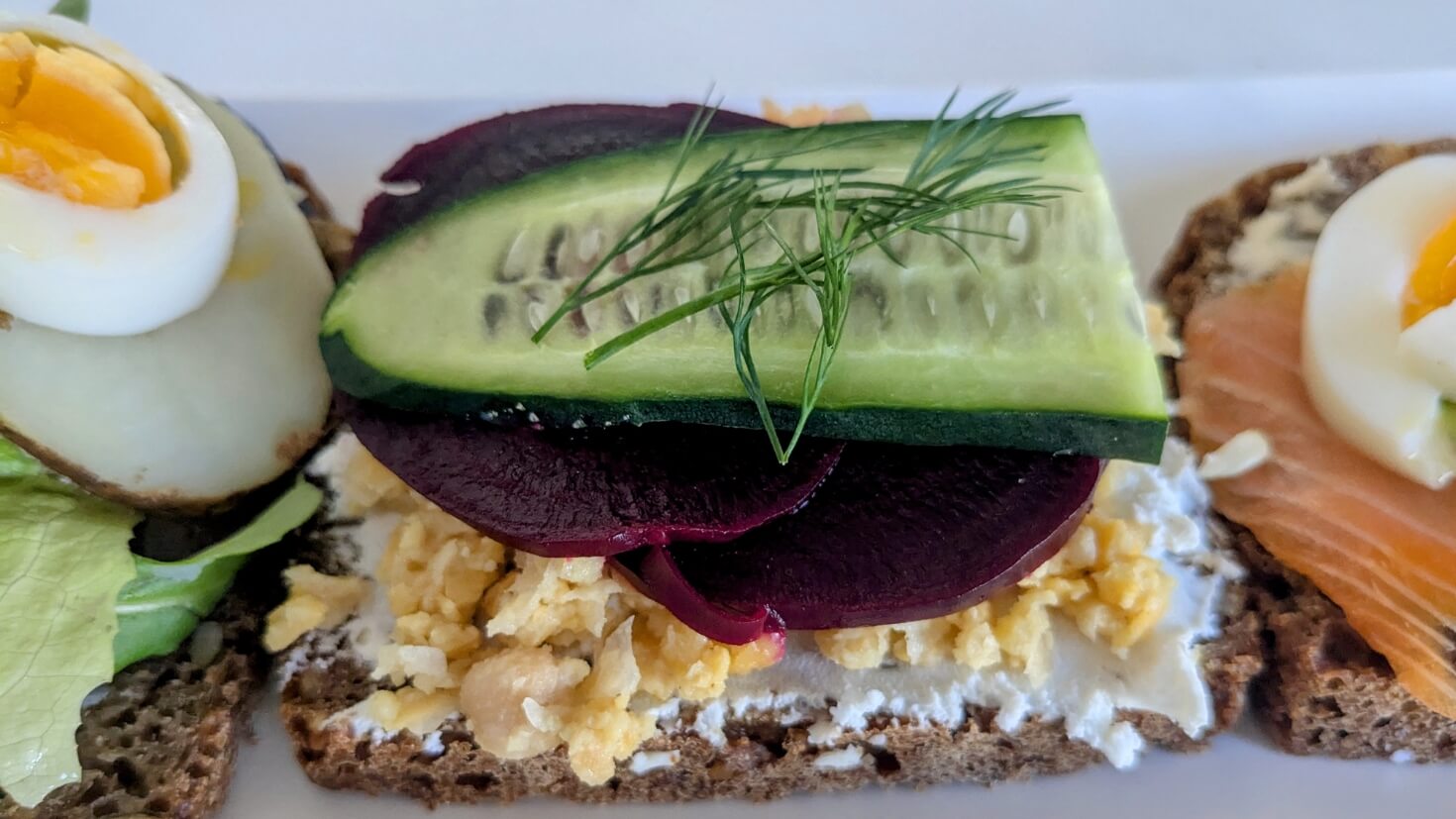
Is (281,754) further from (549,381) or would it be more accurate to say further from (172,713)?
(549,381)

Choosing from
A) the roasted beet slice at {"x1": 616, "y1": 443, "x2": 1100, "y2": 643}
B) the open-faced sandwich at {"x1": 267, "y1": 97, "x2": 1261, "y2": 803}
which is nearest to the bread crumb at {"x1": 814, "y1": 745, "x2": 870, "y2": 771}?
the open-faced sandwich at {"x1": 267, "y1": 97, "x2": 1261, "y2": 803}

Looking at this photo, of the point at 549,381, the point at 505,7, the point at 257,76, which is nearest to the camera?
the point at 549,381

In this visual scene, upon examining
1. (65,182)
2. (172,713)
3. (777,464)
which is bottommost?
(172,713)

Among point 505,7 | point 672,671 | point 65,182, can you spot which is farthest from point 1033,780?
point 505,7

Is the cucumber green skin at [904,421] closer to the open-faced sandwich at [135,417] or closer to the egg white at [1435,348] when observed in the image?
the open-faced sandwich at [135,417]

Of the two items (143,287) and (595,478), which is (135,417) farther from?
(595,478)

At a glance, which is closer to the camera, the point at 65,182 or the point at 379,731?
the point at 65,182

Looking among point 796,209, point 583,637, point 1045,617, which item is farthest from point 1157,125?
point 583,637
